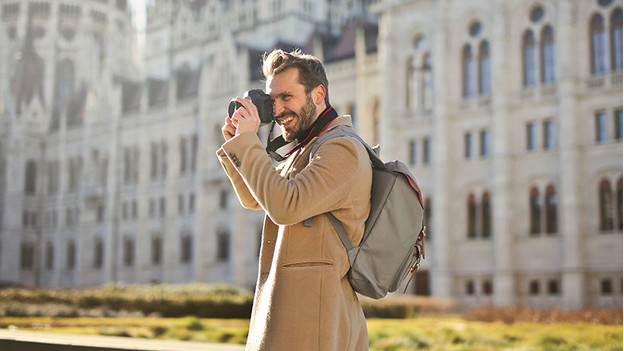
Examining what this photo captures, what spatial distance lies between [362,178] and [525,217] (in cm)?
2870

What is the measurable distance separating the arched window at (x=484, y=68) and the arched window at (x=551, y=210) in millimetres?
5251

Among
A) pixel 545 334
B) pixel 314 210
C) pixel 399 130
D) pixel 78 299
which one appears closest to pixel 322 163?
pixel 314 210

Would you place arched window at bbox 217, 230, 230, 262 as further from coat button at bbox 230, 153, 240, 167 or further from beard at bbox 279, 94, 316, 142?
coat button at bbox 230, 153, 240, 167

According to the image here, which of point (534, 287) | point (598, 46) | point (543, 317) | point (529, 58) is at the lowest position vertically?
point (543, 317)

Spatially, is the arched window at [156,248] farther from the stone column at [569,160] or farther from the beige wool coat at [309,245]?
the beige wool coat at [309,245]

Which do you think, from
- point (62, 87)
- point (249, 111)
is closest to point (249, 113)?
point (249, 111)

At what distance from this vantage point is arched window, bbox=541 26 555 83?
100 ft

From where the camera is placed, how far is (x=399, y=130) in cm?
3478

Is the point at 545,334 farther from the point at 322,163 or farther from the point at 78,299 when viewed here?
the point at 78,299

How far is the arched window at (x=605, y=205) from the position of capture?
28.4m

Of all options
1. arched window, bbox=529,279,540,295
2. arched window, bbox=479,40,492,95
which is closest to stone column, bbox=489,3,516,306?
arched window, bbox=529,279,540,295

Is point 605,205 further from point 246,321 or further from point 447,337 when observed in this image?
point 447,337

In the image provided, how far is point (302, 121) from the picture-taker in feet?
10.3

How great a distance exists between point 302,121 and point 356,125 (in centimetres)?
3528
